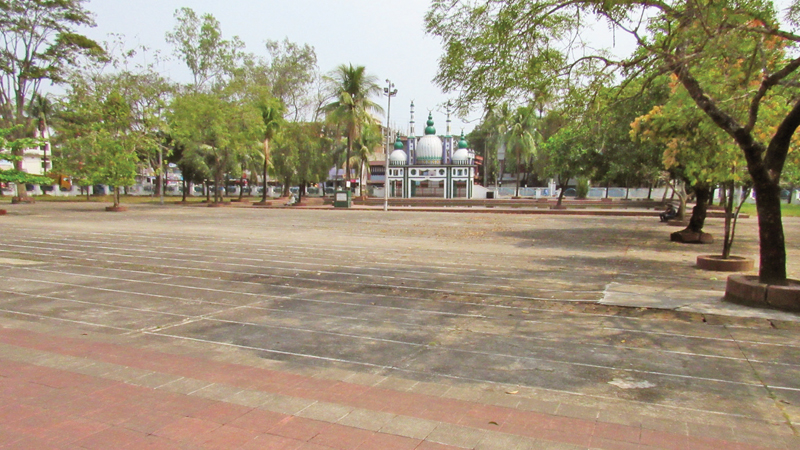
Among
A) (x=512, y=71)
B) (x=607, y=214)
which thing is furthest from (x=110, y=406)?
(x=607, y=214)

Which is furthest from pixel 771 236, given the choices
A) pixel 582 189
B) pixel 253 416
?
pixel 582 189

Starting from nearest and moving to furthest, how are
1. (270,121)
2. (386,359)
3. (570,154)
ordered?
(386,359), (570,154), (270,121)

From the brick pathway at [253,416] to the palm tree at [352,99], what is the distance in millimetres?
39808

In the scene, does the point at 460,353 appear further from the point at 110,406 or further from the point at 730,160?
the point at 730,160

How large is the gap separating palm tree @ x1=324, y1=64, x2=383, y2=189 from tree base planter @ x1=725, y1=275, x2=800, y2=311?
37.9 m

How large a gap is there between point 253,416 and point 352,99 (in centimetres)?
4175

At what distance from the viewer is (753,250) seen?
15.1 metres

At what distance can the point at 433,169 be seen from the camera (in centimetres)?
5975

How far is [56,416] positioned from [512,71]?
26.1 feet

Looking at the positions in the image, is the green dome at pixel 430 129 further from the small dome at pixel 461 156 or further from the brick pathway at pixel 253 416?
the brick pathway at pixel 253 416

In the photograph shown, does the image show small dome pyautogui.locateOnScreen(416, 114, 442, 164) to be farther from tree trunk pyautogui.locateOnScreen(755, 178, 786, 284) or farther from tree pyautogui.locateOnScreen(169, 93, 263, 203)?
tree trunk pyautogui.locateOnScreen(755, 178, 786, 284)

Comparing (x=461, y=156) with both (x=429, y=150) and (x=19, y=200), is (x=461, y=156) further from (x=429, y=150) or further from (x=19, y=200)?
(x=19, y=200)

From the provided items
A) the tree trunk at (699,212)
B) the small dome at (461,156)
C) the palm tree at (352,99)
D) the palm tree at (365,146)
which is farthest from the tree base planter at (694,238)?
the small dome at (461,156)

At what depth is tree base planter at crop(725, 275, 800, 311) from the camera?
23.9 feet
